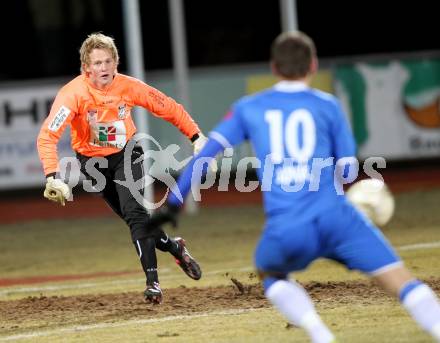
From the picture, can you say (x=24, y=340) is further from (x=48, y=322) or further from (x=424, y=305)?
(x=424, y=305)

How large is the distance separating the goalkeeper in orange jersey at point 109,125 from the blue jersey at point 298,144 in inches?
109

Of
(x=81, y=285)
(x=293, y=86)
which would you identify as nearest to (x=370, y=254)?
(x=293, y=86)

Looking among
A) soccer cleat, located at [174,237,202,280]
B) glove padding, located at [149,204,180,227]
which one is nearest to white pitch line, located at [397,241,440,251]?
soccer cleat, located at [174,237,202,280]

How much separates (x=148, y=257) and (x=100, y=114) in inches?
47.3

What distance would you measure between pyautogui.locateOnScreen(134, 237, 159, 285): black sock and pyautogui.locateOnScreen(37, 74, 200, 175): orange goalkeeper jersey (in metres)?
0.78

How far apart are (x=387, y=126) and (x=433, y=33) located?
805cm

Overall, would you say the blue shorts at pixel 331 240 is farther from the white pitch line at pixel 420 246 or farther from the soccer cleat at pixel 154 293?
the white pitch line at pixel 420 246

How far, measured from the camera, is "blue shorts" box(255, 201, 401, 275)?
5809mm

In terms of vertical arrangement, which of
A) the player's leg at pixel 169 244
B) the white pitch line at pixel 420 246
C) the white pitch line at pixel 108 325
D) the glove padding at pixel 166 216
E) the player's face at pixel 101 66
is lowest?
the white pitch line at pixel 420 246

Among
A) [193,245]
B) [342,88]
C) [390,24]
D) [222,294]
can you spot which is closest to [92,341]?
[222,294]

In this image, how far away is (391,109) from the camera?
21.0 m

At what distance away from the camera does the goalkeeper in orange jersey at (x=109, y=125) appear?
8.59m

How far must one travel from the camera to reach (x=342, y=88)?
69.1ft

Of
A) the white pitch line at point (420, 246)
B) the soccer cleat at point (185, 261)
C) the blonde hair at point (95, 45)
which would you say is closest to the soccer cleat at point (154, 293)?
the soccer cleat at point (185, 261)
